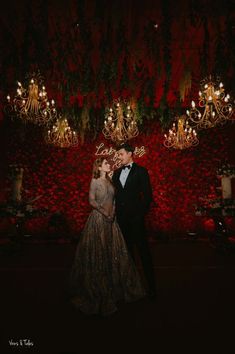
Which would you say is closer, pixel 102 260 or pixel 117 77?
pixel 102 260

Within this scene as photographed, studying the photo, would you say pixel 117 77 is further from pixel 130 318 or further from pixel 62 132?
pixel 130 318

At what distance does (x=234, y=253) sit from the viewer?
4.72 metres

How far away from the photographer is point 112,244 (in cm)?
249

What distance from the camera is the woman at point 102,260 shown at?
233 centimetres

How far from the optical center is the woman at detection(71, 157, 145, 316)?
2330mm

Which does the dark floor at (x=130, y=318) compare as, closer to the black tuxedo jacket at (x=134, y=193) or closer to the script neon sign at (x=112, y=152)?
the black tuxedo jacket at (x=134, y=193)

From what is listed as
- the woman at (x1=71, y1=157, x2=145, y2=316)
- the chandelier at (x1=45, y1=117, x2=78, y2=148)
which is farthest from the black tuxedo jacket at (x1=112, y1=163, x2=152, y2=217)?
the chandelier at (x1=45, y1=117, x2=78, y2=148)

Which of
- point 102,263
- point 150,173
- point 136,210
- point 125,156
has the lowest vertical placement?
point 102,263

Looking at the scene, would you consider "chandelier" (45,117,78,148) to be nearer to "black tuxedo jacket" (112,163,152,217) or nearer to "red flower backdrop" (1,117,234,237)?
"red flower backdrop" (1,117,234,237)

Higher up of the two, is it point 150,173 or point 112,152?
point 112,152

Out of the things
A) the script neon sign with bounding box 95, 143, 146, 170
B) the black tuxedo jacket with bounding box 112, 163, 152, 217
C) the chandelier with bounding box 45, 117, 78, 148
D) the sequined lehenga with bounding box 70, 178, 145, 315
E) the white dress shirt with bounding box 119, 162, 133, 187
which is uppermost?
the chandelier with bounding box 45, 117, 78, 148

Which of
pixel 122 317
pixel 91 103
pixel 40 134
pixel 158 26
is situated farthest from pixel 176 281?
pixel 40 134

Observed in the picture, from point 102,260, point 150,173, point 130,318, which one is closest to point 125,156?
point 102,260

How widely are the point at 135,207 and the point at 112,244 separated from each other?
1.32 feet
